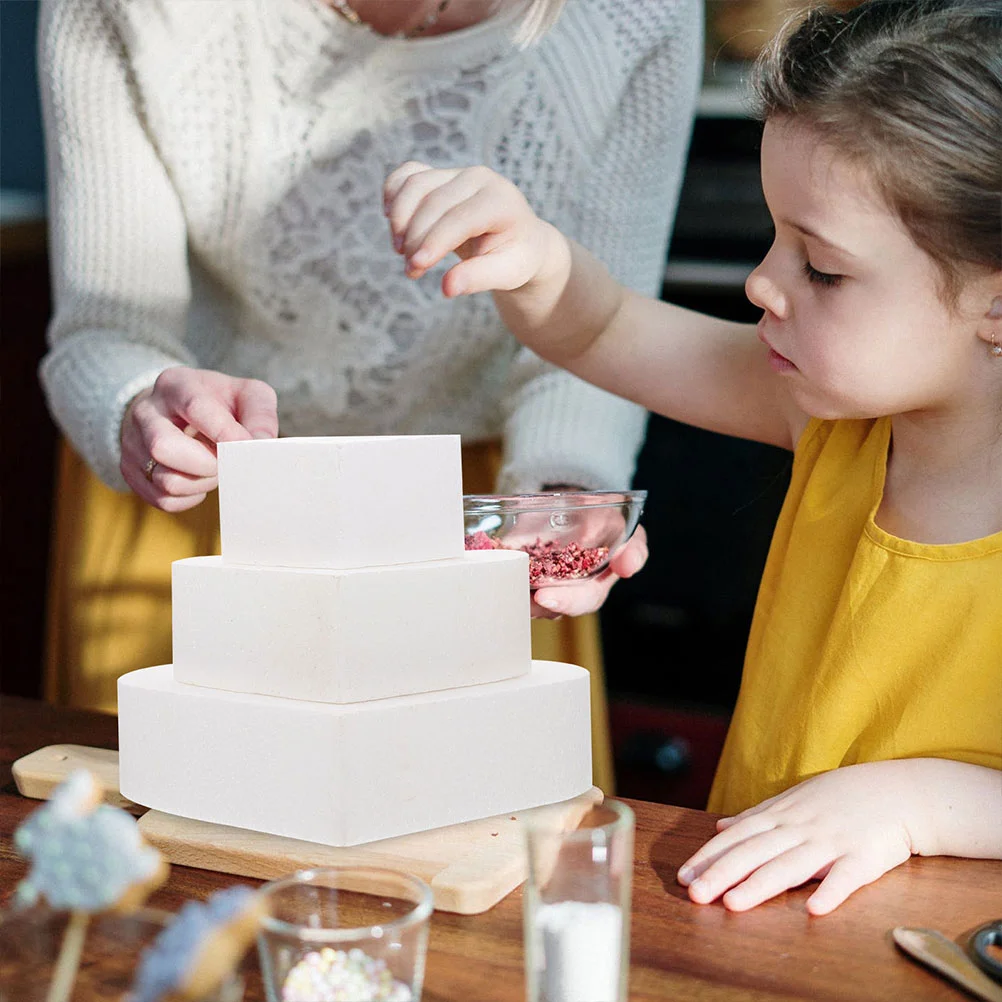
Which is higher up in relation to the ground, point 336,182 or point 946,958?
point 336,182

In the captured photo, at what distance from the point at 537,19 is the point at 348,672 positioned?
83 centimetres

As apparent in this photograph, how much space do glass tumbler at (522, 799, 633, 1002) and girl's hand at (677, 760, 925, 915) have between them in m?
0.17

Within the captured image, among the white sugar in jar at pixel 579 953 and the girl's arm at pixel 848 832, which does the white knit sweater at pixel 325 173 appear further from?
the white sugar in jar at pixel 579 953

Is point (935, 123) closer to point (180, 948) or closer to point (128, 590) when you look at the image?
point (180, 948)

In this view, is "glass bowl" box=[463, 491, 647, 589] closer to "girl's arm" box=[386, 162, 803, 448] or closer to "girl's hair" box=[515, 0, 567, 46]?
"girl's arm" box=[386, 162, 803, 448]

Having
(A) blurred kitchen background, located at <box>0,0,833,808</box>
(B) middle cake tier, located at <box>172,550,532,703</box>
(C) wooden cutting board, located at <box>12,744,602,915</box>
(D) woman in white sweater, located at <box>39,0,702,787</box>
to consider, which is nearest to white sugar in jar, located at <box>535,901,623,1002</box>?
(C) wooden cutting board, located at <box>12,744,602,915</box>

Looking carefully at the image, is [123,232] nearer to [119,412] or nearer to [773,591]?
[119,412]

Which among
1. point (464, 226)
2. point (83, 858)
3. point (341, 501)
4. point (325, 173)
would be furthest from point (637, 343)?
point (83, 858)

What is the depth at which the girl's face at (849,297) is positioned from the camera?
952 millimetres

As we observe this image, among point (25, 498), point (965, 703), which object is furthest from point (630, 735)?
point (965, 703)

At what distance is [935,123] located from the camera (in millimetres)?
956

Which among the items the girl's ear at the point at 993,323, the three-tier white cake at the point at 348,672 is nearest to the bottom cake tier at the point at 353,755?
the three-tier white cake at the point at 348,672

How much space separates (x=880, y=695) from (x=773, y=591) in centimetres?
19

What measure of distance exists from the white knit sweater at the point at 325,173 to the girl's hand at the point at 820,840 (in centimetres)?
57
